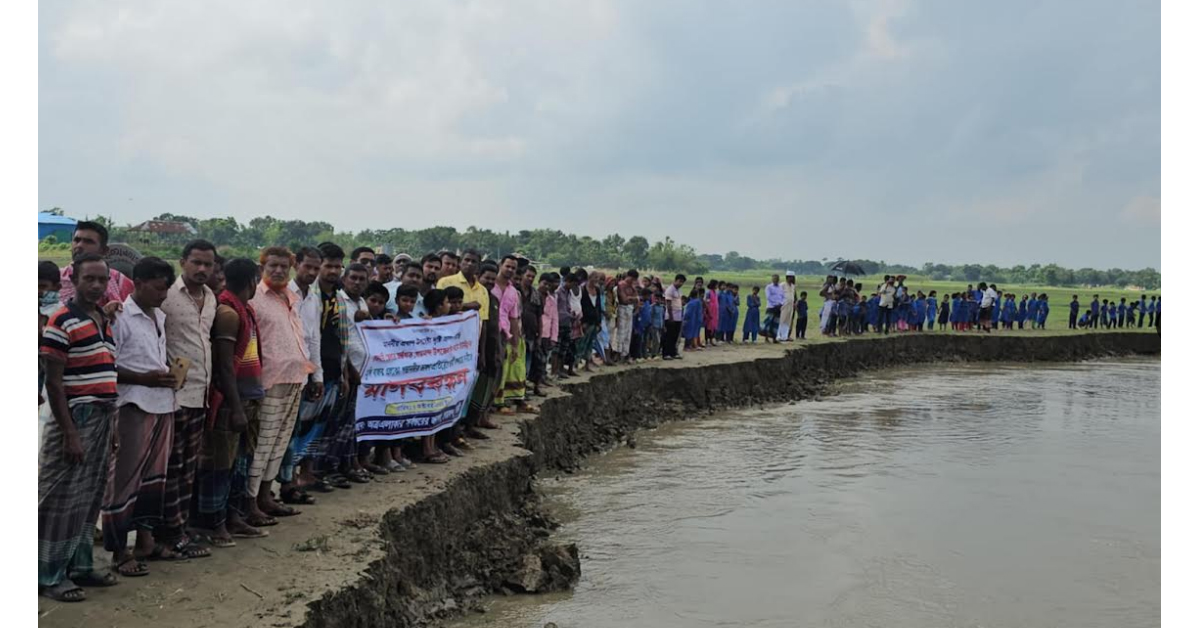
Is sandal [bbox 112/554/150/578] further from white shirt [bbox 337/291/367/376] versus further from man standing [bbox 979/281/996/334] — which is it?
man standing [bbox 979/281/996/334]

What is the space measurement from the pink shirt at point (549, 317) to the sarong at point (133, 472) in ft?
25.7

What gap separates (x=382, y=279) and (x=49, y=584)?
4435mm

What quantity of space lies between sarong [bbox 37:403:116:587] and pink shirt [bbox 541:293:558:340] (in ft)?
27.2

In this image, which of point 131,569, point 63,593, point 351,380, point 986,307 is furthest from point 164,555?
point 986,307

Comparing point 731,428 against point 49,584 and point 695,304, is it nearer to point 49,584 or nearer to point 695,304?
point 695,304

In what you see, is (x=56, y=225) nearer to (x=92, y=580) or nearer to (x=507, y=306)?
(x=507, y=306)

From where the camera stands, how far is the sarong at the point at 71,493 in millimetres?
4574

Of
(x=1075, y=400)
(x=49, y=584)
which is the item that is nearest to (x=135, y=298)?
(x=49, y=584)

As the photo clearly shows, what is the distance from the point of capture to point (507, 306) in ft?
35.1

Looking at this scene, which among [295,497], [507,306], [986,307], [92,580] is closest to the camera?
[92,580]

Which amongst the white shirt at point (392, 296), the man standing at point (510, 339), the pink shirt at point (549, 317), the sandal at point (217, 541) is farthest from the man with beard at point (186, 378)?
the pink shirt at point (549, 317)

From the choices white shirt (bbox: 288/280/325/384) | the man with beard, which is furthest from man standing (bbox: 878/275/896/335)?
the man with beard

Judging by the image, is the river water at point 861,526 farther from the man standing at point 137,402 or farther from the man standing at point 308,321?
the man standing at point 137,402

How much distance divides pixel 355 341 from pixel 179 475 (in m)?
2.17
